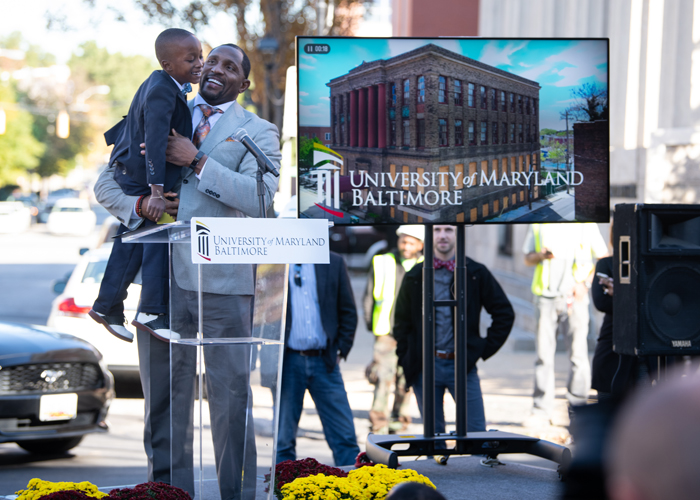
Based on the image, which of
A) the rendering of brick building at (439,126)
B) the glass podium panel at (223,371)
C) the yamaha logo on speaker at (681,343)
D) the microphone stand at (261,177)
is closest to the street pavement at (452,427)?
the glass podium panel at (223,371)

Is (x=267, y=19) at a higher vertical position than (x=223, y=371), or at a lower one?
higher

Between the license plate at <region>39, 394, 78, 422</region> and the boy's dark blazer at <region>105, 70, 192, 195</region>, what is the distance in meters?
3.22

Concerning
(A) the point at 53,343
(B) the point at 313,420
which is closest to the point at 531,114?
(A) the point at 53,343

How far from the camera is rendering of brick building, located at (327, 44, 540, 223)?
4.62 meters

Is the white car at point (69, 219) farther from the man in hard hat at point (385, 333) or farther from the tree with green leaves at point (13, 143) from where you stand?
the man in hard hat at point (385, 333)

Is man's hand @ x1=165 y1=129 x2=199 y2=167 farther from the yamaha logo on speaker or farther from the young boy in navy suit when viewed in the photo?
the yamaha logo on speaker

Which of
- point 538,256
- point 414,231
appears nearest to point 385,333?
point 414,231

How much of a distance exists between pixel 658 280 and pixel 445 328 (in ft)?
6.21

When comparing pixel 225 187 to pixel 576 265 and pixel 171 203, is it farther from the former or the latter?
pixel 576 265

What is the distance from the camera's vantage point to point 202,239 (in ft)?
11.4

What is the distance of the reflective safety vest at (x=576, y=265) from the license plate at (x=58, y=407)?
4460 mm

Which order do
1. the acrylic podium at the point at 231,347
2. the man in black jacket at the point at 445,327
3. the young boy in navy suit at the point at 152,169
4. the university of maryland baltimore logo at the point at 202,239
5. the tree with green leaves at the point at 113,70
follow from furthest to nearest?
the tree with green leaves at the point at 113,70
the man in black jacket at the point at 445,327
the young boy in navy suit at the point at 152,169
the acrylic podium at the point at 231,347
the university of maryland baltimore logo at the point at 202,239

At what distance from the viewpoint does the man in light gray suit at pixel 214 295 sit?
3.67 meters

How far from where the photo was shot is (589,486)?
5.10 ft
